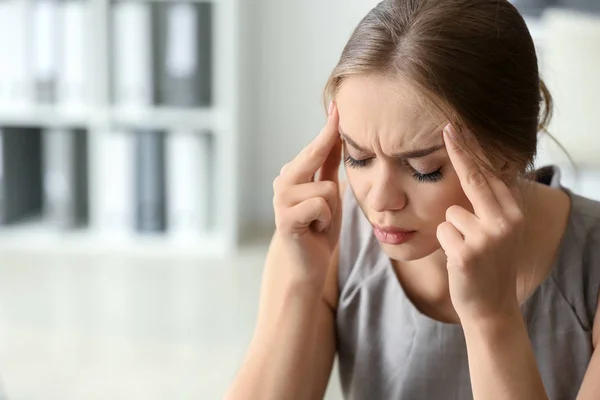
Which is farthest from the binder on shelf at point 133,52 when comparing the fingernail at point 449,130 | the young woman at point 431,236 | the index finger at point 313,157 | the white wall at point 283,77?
the fingernail at point 449,130

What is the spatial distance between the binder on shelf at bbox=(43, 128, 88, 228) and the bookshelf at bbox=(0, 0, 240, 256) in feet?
0.08

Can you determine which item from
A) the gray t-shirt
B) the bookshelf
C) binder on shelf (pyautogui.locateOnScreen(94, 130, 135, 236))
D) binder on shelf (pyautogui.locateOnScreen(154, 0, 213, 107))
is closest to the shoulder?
the gray t-shirt

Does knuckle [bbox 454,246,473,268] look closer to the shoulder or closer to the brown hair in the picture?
the brown hair

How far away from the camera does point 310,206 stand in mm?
996

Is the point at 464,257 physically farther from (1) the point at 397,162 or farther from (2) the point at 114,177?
(2) the point at 114,177

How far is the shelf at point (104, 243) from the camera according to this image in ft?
9.84

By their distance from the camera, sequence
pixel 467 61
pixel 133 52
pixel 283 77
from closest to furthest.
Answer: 1. pixel 467 61
2. pixel 133 52
3. pixel 283 77

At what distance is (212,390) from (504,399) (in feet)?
4.03

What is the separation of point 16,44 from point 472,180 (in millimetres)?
2470

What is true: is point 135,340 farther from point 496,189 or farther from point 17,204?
point 496,189

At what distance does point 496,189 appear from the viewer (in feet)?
2.87

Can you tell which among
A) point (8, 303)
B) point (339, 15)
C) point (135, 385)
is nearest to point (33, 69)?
point (8, 303)

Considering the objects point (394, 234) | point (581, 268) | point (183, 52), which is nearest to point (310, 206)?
point (394, 234)

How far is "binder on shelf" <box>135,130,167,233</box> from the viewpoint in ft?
9.86
